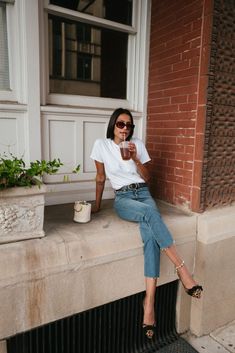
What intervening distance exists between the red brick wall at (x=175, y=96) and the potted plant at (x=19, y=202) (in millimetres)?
1468

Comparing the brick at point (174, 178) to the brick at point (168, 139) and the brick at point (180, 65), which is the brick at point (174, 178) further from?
the brick at point (180, 65)

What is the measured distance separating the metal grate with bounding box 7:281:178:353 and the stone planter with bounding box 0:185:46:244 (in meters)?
0.68

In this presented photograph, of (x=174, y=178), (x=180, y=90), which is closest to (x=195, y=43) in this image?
(x=180, y=90)

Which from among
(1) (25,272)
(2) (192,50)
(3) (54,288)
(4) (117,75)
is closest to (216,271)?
(3) (54,288)

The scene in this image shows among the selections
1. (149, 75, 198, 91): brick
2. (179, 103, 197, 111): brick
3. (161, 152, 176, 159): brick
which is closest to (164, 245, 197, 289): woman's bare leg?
(161, 152, 176, 159): brick

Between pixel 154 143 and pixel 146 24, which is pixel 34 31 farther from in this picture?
pixel 154 143

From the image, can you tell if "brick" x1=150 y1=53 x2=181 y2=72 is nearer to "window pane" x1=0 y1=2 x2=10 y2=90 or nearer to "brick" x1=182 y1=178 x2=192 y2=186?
"brick" x1=182 y1=178 x2=192 y2=186

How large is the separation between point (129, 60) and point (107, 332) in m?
2.82

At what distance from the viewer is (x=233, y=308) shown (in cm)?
292

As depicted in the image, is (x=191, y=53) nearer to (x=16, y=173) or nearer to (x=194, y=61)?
(x=194, y=61)

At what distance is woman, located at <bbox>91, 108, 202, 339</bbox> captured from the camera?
211 centimetres

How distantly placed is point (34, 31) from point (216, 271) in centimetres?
283

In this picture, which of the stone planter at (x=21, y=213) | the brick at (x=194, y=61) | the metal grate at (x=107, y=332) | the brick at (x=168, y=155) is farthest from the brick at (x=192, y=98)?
the metal grate at (x=107, y=332)

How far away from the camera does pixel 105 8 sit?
299 centimetres
